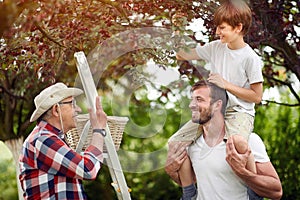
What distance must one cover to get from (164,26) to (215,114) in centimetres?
82

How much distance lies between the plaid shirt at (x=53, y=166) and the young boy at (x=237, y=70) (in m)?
0.76

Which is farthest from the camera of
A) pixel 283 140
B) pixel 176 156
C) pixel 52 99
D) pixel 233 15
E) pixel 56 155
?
pixel 283 140

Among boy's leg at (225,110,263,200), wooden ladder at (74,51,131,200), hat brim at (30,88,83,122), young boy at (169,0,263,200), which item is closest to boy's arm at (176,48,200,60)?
young boy at (169,0,263,200)

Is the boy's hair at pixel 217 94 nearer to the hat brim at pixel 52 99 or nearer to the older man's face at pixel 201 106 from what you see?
the older man's face at pixel 201 106

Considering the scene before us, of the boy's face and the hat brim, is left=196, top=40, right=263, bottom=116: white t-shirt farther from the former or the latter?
the hat brim

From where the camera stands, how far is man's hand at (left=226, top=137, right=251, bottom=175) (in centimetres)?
402

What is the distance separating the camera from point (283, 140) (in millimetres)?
7621

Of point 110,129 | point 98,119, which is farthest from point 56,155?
point 110,129

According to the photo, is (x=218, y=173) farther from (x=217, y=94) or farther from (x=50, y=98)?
(x=50, y=98)

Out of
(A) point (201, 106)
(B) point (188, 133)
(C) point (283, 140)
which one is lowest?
(C) point (283, 140)

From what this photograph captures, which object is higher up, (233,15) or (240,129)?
(233,15)

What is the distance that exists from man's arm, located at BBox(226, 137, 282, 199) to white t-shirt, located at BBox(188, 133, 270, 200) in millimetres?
62

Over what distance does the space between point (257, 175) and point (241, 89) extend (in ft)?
1.54

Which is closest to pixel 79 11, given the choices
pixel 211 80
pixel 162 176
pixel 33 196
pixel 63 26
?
pixel 63 26
